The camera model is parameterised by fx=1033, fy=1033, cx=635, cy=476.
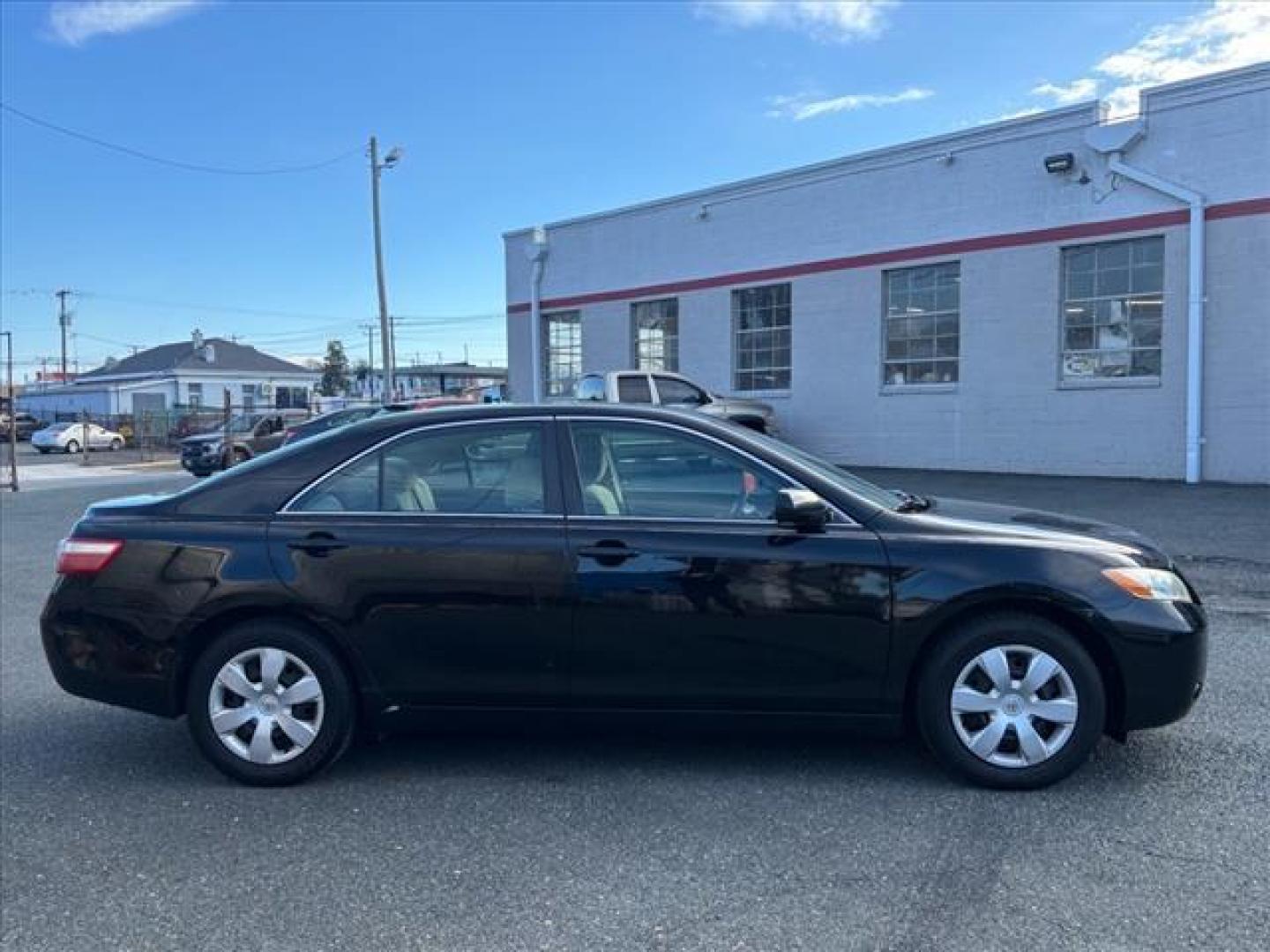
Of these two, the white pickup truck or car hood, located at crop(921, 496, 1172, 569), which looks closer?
car hood, located at crop(921, 496, 1172, 569)

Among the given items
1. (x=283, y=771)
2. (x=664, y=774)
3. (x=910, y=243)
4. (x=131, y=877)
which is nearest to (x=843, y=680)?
(x=664, y=774)

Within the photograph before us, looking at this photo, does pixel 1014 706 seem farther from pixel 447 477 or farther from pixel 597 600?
pixel 447 477

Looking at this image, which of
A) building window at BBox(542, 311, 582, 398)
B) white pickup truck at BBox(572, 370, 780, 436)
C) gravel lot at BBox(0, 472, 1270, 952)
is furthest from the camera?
building window at BBox(542, 311, 582, 398)

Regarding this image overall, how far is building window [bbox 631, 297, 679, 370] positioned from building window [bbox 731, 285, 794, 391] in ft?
5.25

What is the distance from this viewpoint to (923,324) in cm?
1733

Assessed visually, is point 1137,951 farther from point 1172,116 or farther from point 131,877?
point 1172,116

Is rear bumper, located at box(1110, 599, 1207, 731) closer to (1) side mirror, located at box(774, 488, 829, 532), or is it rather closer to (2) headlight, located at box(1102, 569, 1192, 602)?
(2) headlight, located at box(1102, 569, 1192, 602)

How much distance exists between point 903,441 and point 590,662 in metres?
14.4

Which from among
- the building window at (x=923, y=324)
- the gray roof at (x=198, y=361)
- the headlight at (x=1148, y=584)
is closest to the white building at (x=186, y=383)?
the gray roof at (x=198, y=361)

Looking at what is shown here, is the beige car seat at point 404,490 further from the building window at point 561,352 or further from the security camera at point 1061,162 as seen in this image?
the building window at point 561,352

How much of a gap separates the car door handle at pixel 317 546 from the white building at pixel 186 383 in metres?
61.0

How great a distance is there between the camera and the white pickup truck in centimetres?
1764

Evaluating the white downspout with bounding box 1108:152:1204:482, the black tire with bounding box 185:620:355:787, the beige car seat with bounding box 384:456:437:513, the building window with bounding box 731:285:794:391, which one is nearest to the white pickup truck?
the building window with bounding box 731:285:794:391

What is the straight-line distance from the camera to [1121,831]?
370 cm
